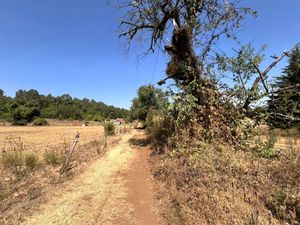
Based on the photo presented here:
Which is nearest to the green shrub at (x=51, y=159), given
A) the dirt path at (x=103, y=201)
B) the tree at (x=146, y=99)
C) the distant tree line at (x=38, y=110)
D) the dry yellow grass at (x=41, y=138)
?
the dirt path at (x=103, y=201)

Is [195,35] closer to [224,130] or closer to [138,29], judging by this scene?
[138,29]

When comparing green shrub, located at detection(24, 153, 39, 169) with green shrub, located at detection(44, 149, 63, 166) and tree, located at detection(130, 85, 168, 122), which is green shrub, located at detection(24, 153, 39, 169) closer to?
green shrub, located at detection(44, 149, 63, 166)

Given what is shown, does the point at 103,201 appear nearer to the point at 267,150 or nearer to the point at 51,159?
the point at 51,159

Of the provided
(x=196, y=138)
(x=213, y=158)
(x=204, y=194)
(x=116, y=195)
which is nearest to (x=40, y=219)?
(x=116, y=195)

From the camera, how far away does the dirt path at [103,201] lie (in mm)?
4216

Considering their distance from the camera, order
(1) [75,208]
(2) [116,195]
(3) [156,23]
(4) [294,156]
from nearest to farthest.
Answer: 1. (1) [75,208]
2. (2) [116,195]
3. (4) [294,156]
4. (3) [156,23]

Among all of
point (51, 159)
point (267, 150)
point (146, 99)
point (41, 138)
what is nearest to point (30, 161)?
point (51, 159)

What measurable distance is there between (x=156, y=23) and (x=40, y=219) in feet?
32.9

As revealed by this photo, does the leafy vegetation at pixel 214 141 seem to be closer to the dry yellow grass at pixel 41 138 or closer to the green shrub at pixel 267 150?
the green shrub at pixel 267 150

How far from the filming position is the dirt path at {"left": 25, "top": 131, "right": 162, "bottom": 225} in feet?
13.8

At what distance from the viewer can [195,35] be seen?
1020 centimetres

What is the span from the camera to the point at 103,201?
5035mm

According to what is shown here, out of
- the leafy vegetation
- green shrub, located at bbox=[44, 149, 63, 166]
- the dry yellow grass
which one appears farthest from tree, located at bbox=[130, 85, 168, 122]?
green shrub, located at bbox=[44, 149, 63, 166]

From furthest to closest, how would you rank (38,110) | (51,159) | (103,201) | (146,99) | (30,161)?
(38,110)
(146,99)
(51,159)
(30,161)
(103,201)
